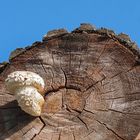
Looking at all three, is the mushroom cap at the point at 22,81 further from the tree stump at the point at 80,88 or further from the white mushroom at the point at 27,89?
the tree stump at the point at 80,88

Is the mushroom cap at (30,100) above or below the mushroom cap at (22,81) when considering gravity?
below

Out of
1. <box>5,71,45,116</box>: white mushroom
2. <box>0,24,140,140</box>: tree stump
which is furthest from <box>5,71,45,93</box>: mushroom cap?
<box>0,24,140,140</box>: tree stump

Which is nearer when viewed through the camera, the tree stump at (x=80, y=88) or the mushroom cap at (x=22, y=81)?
the tree stump at (x=80, y=88)

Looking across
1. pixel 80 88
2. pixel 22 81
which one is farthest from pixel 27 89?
pixel 80 88

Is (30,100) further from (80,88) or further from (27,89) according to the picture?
(80,88)

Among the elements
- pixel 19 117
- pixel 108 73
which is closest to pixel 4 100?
pixel 19 117

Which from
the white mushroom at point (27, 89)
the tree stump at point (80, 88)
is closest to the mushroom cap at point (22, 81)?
the white mushroom at point (27, 89)
